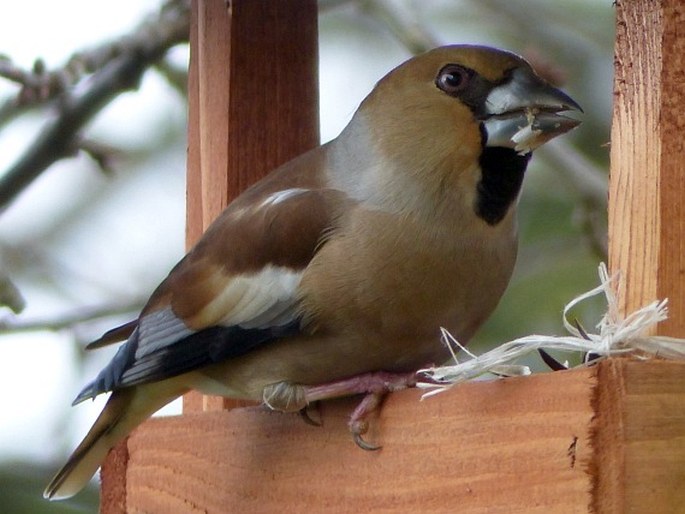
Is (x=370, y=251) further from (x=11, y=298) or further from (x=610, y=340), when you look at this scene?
(x=11, y=298)

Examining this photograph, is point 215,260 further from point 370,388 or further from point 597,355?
point 597,355

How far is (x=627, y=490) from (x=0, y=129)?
1.88 meters

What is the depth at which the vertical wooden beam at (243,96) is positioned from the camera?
9.24ft

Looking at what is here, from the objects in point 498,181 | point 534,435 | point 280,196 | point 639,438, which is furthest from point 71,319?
point 639,438

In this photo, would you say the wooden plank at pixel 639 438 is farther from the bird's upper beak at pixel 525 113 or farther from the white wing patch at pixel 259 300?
the white wing patch at pixel 259 300

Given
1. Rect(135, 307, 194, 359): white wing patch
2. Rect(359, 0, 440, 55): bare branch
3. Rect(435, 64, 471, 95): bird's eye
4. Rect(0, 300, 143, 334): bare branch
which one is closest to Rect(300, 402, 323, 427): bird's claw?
Rect(135, 307, 194, 359): white wing patch

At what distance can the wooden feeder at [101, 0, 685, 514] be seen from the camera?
1619mm

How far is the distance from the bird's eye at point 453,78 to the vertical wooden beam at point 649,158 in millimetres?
596

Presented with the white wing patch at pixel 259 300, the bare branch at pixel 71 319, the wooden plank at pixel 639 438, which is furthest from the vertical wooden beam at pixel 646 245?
the bare branch at pixel 71 319

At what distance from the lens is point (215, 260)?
8.52 ft

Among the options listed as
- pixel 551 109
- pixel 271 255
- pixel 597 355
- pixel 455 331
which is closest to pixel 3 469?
pixel 271 255

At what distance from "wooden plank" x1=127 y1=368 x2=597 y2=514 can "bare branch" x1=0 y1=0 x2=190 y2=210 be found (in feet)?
1.98

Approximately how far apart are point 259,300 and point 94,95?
2.43 feet

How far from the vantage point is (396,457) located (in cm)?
198
